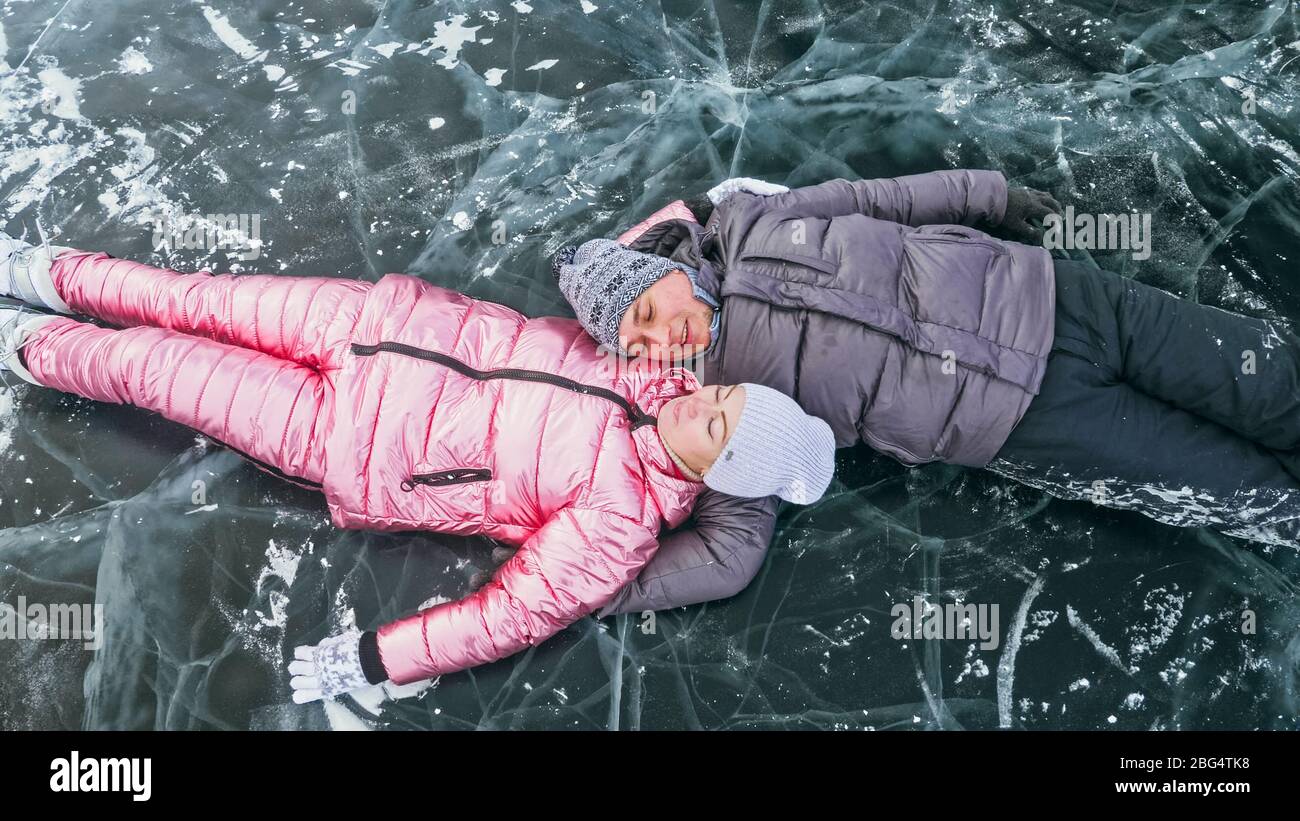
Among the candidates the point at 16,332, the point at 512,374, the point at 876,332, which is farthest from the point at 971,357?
the point at 16,332

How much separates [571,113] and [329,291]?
931mm

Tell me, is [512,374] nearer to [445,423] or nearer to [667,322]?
[445,423]

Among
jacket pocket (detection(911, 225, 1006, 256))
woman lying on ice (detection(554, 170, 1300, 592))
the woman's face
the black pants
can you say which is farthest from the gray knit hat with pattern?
the black pants

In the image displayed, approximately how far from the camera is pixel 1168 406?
1880 millimetres

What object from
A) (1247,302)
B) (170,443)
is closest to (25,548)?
(170,443)

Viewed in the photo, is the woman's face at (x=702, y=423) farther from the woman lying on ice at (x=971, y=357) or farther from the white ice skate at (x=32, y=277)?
the white ice skate at (x=32, y=277)

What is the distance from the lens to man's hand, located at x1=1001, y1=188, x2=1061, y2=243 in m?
2.14

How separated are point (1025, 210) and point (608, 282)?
43.8 inches

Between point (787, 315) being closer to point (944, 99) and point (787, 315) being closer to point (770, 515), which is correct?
point (770, 515)

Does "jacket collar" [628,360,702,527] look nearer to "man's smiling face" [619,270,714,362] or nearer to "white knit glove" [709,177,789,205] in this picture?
"man's smiling face" [619,270,714,362]

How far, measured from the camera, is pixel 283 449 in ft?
6.14

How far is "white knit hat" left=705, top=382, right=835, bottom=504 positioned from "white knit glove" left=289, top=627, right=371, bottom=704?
880mm

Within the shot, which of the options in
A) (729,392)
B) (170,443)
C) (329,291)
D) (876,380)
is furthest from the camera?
(170,443)

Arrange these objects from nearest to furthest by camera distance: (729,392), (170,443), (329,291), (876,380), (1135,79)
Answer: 1. (729,392)
2. (876,380)
3. (329,291)
4. (170,443)
5. (1135,79)
